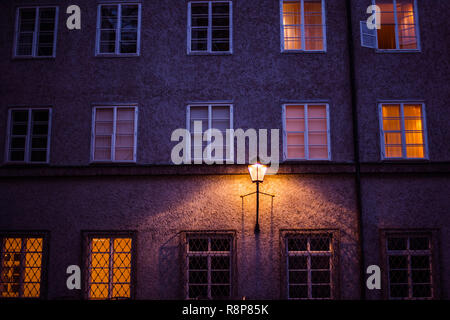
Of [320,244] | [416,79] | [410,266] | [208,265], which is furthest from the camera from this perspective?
[416,79]

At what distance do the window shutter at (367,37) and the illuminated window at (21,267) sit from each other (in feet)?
34.5

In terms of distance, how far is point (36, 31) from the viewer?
11.9m

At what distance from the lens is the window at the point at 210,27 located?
1165 cm

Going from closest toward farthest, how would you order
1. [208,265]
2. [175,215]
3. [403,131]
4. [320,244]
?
[208,265]
[320,244]
[175,215]
[403,131]

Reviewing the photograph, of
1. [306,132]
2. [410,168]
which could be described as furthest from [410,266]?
[306,132]

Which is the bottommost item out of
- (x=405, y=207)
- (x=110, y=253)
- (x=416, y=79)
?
(x=110, y=253)

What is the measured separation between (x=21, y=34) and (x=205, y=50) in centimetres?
550

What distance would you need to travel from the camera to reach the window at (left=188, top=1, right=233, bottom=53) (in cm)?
1165

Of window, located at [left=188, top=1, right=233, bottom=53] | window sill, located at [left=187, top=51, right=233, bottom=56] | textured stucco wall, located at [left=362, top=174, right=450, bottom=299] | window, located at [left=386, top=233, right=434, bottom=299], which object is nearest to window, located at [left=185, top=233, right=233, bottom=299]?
textured stucco wall, located at [left=362, top=174, right=450, bottom=299]

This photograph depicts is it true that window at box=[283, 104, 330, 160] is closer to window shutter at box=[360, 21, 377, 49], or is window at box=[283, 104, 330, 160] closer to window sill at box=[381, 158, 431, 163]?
window sill at box=[381, 158, 431, 163]

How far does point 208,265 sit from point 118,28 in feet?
23.6

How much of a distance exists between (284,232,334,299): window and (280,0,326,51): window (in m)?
5.33

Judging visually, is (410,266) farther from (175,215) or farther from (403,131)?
(175,215)
